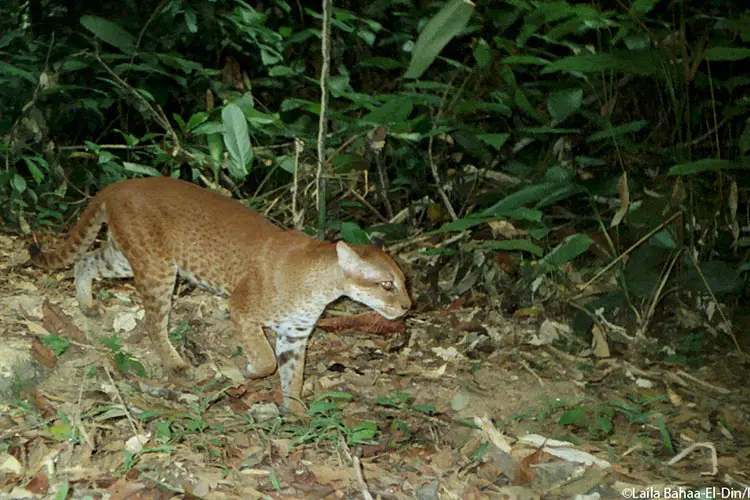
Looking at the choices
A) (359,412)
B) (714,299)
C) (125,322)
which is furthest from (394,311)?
(714,299)

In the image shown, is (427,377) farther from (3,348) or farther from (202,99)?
(202,99)

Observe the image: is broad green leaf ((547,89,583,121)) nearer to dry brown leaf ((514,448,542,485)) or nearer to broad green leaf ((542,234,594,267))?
broad green leaf ((542,234,594,267))

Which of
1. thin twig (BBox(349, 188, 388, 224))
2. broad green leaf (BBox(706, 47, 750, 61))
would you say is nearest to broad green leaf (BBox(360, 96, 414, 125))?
thin twig (BBox(349, 188, 388, 224))

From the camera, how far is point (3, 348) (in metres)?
4.34

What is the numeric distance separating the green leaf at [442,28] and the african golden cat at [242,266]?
94.5 inches

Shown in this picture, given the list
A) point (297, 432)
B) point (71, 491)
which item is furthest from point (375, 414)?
point (71, 491)

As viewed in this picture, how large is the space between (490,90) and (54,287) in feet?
10.9

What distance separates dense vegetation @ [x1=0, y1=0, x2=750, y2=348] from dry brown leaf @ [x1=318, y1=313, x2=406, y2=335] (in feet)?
1.85

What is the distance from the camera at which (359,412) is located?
4.33 meters

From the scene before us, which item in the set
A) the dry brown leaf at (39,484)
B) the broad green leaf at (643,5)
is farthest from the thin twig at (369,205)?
the dry brown leaf at (39,484)

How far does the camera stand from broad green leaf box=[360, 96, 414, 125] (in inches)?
206

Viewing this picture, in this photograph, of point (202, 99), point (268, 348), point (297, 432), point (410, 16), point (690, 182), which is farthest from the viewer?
point (202, 99)

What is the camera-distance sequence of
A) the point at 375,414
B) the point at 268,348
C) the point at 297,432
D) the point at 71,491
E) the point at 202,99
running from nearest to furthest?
the point at 71,491, the point at 297,432, the point at 375,414, the point at 268,348, the point at 202,99

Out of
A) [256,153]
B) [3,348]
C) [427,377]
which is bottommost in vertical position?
[427,377]
